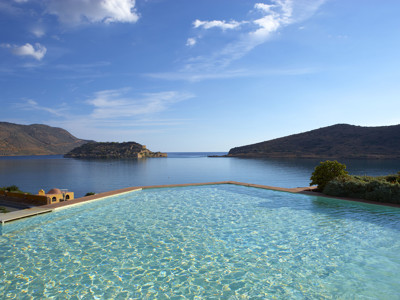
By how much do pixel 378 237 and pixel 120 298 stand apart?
21.8 ft

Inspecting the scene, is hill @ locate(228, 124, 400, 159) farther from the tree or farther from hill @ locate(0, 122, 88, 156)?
hill @ locate(0, 122, 88, 156)

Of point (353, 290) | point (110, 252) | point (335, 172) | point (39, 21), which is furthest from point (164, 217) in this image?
point (39, 21)

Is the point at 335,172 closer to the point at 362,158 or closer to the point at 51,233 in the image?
the point at 51,233

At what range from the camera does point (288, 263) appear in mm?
5141

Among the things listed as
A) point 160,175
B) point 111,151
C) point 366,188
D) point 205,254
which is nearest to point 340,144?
point 160,175

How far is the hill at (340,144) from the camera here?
76062 millimetres

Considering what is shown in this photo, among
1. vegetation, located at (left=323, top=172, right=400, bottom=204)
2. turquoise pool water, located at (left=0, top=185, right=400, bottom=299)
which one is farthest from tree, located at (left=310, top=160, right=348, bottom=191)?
turquoise pool water, located at (left=0, top=185, right=400, bottom=299)

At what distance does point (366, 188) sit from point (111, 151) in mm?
142566

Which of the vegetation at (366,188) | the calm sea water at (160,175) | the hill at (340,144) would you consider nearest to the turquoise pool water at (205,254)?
the vegetation at (366,188)

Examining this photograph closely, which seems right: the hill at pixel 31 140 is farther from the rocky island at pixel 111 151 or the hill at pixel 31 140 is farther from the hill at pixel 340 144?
the hill at pixel 340 144

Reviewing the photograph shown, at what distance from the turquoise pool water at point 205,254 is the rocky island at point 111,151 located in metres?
134

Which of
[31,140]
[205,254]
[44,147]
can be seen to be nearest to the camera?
[205,254]

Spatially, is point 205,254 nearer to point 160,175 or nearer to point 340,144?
point 160,175

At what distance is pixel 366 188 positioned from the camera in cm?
1121
